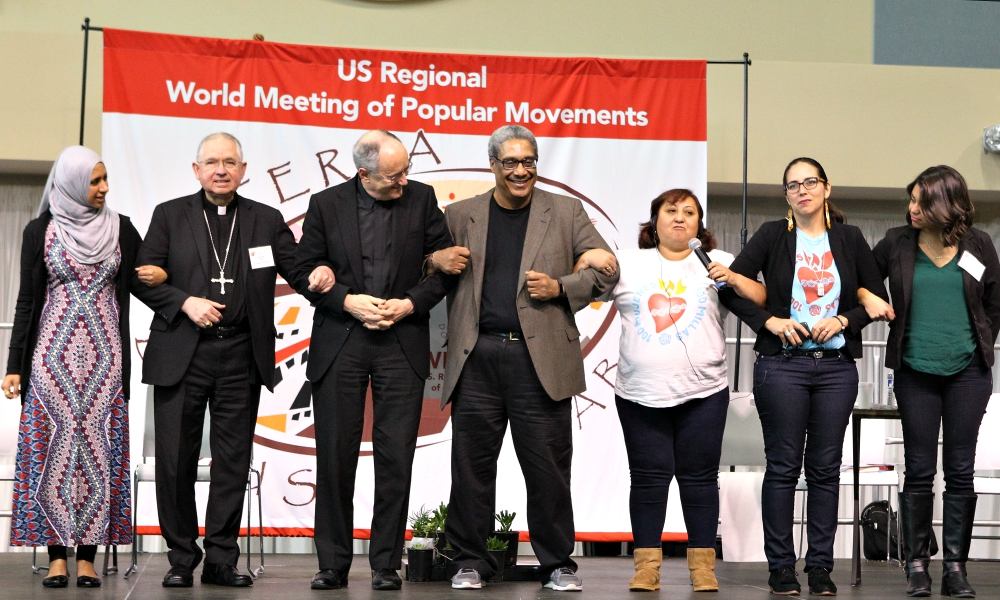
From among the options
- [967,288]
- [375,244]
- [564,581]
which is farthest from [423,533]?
[967,288]

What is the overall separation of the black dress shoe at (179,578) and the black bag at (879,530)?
3.50 metres

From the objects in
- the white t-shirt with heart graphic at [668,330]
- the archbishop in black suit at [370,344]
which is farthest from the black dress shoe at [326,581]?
the white t-shirt with heart graphic at [668,330]

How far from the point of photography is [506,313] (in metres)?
3.61

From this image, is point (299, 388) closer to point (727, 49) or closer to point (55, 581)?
point (55, 581)

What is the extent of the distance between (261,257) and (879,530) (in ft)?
11.9

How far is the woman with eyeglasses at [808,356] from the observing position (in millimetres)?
3566

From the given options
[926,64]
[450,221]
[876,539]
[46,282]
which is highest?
[926,64]

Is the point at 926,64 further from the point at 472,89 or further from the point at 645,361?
the point at 645,361

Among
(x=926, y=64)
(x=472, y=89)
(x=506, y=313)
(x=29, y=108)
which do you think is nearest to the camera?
(x=506, y=313)

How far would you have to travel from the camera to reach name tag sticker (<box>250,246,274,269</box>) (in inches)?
147

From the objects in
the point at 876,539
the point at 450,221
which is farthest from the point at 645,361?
the point at 876,539

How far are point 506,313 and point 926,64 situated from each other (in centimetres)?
466

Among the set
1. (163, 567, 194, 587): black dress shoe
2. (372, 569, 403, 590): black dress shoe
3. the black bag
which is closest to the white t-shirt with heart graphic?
(372, 569, 403, 590): black dress shoe

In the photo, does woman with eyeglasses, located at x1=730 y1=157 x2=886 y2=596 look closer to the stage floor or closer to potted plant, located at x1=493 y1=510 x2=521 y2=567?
the stage floor
